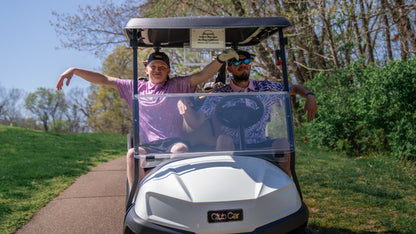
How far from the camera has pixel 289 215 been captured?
2268 millimetres

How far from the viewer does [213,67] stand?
3.27 meters

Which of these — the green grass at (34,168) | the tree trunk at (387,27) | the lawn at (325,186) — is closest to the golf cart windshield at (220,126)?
the lawn at (325,186)

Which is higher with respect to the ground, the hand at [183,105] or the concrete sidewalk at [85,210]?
the hand at [183,105]

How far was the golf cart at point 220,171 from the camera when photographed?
6.98 ft

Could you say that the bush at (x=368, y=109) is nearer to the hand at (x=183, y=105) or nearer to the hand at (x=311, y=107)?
the hand at (x=311, y=107)

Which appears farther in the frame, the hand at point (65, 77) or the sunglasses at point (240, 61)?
the sunglasses at point (240, 61)

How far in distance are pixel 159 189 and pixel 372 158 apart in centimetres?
626

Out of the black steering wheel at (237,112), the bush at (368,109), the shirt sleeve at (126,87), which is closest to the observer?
the black steering wheel at (237,112)

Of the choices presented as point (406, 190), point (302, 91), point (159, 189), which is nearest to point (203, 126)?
point (159, 189)

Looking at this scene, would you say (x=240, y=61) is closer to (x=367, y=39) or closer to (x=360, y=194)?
(x=360, y=194)

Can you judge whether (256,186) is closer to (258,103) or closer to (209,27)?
(258,103)

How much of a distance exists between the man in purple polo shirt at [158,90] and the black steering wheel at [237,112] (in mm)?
296

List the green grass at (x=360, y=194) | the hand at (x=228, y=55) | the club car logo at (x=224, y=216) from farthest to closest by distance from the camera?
the green grass at (x=360, y=194) < the hand at (x=228, y=55) < the club car logo at (x=224, y=216)

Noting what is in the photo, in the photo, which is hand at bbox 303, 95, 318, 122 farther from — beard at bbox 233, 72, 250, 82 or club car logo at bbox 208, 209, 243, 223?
club car logo at bbox 208, 209, 243, 223
